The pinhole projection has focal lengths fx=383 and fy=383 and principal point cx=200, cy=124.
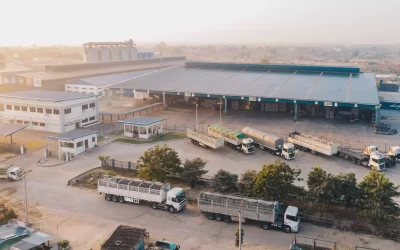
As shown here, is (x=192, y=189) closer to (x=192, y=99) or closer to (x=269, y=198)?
(x=269, y=198)

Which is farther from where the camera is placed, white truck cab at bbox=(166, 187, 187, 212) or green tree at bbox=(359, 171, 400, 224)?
white truck cab at bbox=(166, 187, 187, 212)

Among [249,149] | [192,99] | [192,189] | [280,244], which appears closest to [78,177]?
[192,189]

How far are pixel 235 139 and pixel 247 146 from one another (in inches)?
77.2

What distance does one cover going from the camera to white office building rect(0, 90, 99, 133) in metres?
53.3

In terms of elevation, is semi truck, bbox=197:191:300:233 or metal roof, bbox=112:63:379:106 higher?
metal roof, bbox=112:63:379:106

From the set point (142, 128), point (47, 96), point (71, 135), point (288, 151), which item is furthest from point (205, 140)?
point (47, 96)

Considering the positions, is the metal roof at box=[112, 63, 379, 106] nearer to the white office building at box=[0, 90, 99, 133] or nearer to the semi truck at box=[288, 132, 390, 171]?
the semi truck at box=[288, 132, 390, 171]

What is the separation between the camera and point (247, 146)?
43.0 meters

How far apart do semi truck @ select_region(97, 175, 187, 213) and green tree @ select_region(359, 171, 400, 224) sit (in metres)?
13.3

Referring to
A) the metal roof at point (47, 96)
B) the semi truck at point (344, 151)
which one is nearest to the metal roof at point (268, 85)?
the semi truck at point (344, 151)

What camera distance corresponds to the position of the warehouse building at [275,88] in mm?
57219

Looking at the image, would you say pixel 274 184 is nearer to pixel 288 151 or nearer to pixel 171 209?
pixel 171 209

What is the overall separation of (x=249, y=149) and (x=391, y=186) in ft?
60.6

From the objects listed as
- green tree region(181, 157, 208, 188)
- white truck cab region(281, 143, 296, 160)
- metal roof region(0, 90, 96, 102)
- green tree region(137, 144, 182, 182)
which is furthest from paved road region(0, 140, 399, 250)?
metal roof region(0, 90, 96, 102)
